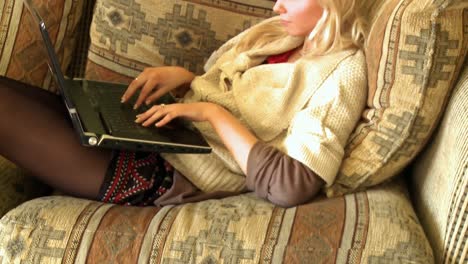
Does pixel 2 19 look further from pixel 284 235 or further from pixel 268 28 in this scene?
pixel 284 235

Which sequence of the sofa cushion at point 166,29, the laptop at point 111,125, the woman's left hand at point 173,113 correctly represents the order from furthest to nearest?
1. the sofa cushion at point 166,29
2. the woman's left hand at point 173,113
3. the laptop at point 111,125

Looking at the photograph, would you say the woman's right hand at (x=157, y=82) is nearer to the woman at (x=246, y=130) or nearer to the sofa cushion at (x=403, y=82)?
the woman at (x=246, y=130)

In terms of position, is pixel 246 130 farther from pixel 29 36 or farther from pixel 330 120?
pixel 29 36

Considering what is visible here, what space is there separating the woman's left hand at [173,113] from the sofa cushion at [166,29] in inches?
12.4

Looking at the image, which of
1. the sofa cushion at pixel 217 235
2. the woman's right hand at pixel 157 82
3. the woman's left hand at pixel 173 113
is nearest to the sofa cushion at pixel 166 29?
the woman's right hand at pixel 157 82

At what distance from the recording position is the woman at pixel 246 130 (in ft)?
3.82

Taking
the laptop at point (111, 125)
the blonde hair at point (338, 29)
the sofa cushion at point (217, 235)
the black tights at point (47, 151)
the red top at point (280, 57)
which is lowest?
the sofa cushion at point (217, 235)

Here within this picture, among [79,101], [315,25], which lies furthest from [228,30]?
[79,101]

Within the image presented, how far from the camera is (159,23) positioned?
60.0 inches

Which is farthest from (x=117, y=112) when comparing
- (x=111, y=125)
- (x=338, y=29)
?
(x=338, y=29)

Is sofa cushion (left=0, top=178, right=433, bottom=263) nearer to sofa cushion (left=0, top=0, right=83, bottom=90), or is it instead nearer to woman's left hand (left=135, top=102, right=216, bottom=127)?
woman's left hand (left=135, top=102, right=216, bottom=127)

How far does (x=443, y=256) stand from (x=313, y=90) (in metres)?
0.41

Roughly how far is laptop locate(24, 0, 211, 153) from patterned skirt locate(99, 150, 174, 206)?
0.30 feet

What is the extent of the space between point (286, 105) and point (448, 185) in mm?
358
